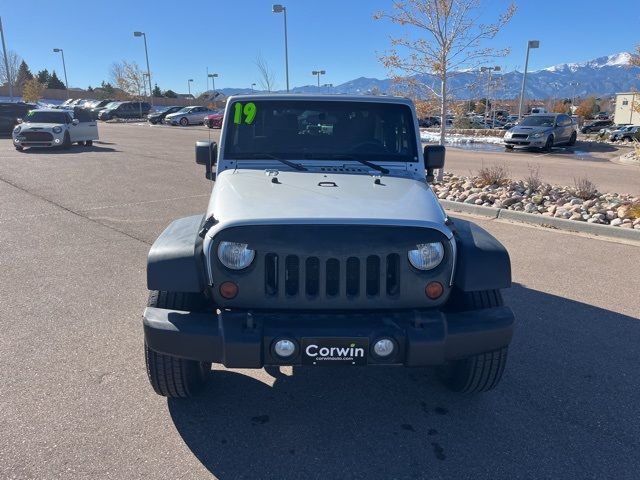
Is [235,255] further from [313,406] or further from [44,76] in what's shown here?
[44,76]

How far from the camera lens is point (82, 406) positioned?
3.32 m

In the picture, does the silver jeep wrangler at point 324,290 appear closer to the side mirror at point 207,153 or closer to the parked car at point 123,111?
the side mirror at point 207,153

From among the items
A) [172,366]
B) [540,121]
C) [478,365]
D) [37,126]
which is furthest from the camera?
[540,121]

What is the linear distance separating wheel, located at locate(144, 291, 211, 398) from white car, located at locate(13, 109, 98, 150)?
61.4ft

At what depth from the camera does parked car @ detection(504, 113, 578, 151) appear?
21312 millimetres

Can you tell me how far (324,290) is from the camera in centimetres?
282

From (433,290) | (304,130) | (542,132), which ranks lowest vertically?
(542,132)

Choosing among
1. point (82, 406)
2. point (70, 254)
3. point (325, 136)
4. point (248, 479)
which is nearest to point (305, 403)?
point (248, 479)

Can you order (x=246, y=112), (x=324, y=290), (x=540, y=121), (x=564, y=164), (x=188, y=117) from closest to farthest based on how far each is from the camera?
(x=324, y=290) → (x=246, y=112) → (x=564, y=164) → (x=540, y=121) → (x=188, y=117)

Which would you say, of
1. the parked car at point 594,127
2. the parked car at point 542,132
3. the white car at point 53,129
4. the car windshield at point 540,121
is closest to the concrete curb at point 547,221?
the parked car at point 542,132

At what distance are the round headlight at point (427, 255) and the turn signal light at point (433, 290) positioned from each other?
0.31 ft

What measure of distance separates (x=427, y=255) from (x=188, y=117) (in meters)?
41.4

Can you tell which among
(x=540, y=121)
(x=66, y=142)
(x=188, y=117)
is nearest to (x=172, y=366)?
(x=66, y=142)

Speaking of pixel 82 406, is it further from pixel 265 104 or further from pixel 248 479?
pixel 265 104
